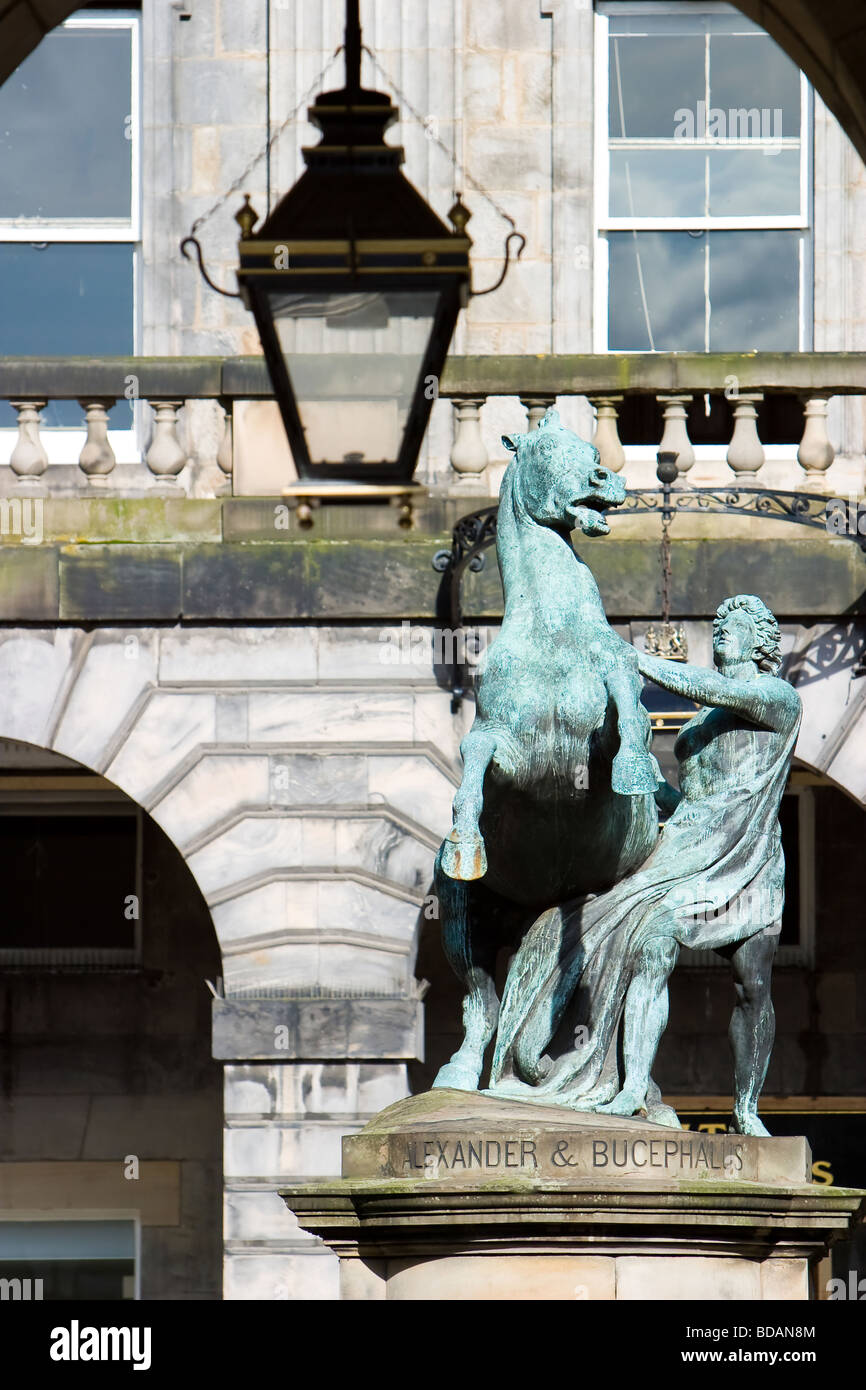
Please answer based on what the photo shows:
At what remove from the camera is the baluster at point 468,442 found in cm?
1591

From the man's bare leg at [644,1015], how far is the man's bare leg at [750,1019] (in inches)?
12.6

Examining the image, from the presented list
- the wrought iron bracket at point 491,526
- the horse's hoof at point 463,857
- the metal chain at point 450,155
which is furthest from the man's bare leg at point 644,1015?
the metal chain at point 450,155

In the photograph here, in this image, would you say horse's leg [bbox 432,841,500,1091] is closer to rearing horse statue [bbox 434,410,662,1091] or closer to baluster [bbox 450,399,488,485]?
rearing horse statue [bbox 434,410,662,1091]

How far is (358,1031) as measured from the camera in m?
15.5

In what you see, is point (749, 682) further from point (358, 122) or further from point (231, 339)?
point (231, 339)

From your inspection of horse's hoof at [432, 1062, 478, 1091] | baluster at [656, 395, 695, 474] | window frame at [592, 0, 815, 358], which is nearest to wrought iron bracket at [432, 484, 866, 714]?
baluster at [656, 395, 695, 474]

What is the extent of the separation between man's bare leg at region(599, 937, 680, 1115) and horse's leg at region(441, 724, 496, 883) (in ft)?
2.42

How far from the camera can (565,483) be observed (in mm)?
9336

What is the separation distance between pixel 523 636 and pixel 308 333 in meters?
1.78

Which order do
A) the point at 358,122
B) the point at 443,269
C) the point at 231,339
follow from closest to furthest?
the point at 358,122
the point at 443,269
the point at 231,339

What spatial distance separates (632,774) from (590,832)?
0.54 metres

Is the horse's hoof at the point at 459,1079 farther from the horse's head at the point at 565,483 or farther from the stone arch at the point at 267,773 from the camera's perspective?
the stone arch at the point at 267,773

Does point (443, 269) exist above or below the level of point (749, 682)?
above
